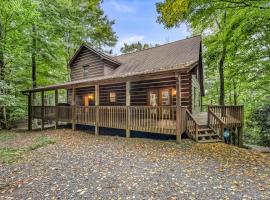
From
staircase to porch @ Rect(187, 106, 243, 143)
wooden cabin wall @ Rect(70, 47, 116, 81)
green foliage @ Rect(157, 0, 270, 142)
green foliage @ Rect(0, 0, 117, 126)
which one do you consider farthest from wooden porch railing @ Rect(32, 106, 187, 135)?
green foliage @ Rect(0, 0, 117, 126)

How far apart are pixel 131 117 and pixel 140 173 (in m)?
5.33

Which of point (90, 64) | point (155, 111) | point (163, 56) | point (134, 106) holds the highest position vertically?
point (90, 64)

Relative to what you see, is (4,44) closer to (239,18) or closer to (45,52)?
(45,52)

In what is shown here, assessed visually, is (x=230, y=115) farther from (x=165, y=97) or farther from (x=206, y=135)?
(x=165, y=97)

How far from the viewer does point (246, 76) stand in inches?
587

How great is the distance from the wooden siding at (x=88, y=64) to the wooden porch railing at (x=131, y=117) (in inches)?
187

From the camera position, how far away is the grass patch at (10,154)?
26.7 ft

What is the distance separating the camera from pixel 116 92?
54.1ft

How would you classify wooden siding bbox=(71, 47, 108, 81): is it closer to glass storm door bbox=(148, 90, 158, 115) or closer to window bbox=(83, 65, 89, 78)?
window bbox=(83, 65, 89, 78)

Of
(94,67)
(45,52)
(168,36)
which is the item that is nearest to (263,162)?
(94,67)

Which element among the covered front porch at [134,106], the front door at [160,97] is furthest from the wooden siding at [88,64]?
the front door at [160,97]

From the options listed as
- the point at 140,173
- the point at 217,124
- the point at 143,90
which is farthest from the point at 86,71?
the point at 140,173

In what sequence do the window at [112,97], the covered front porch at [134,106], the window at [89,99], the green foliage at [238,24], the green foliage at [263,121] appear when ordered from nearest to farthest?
the green foliage at [238,24] → the covered front porch at [134,106] → the green foliage at [263,121] → the window at [112,97] → the window at [89,99]

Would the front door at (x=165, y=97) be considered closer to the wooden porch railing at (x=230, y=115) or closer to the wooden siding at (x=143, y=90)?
the wooden siding at (x=143, y=90)
